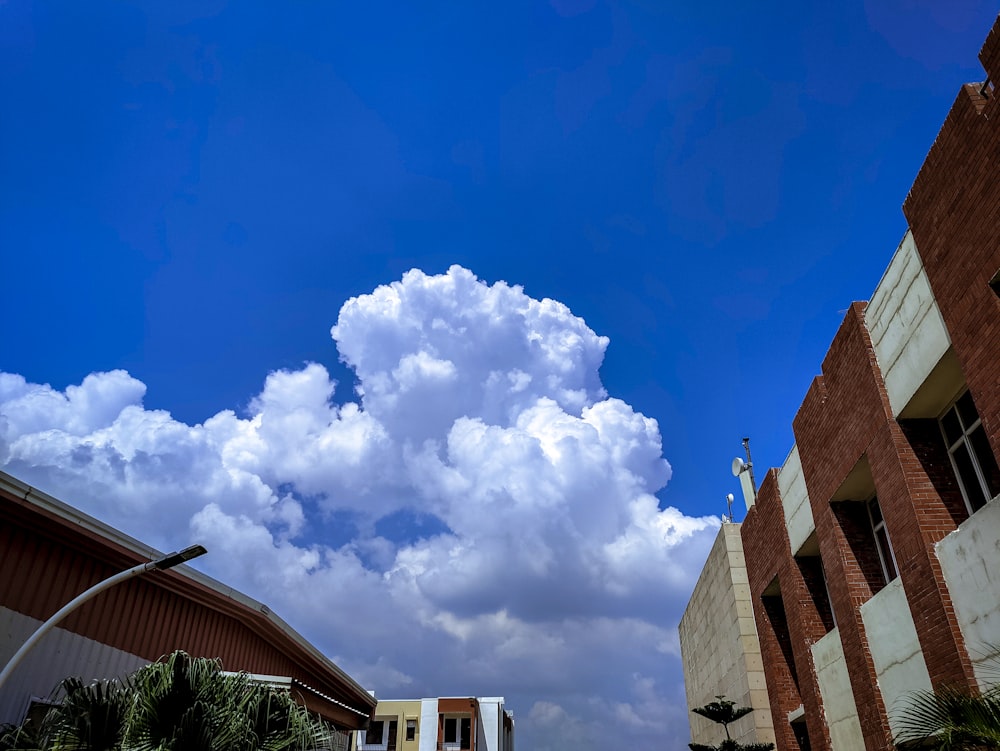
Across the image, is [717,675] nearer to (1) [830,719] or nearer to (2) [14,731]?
(1) [830,719]

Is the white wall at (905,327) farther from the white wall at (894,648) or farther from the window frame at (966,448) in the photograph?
the white wall at (894,648)

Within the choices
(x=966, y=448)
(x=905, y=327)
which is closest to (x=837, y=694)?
(x=966, y=448)

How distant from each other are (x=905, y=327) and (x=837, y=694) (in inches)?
366

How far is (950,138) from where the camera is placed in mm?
12141

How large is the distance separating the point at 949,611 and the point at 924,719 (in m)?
3.19

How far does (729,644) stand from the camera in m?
28.1

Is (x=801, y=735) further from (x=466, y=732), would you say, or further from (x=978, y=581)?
(x=466, y=732)

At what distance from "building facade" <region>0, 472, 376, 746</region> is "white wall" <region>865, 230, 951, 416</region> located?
13264 millimetres

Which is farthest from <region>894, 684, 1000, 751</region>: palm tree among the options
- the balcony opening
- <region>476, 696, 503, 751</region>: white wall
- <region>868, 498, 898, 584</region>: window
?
<region>476, 696, 503, 751</region>: white wall

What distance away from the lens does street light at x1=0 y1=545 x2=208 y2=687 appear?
9.97 m

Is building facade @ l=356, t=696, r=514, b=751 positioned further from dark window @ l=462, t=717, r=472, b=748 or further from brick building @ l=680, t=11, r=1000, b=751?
brick building @ l=680, t=11, r=1000, b=751

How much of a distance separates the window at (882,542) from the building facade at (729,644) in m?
9.48

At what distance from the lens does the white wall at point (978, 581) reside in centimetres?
1151

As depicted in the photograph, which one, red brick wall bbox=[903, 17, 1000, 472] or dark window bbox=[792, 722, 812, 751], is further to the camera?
dark window bbox=[792, 722, 812, 751]
